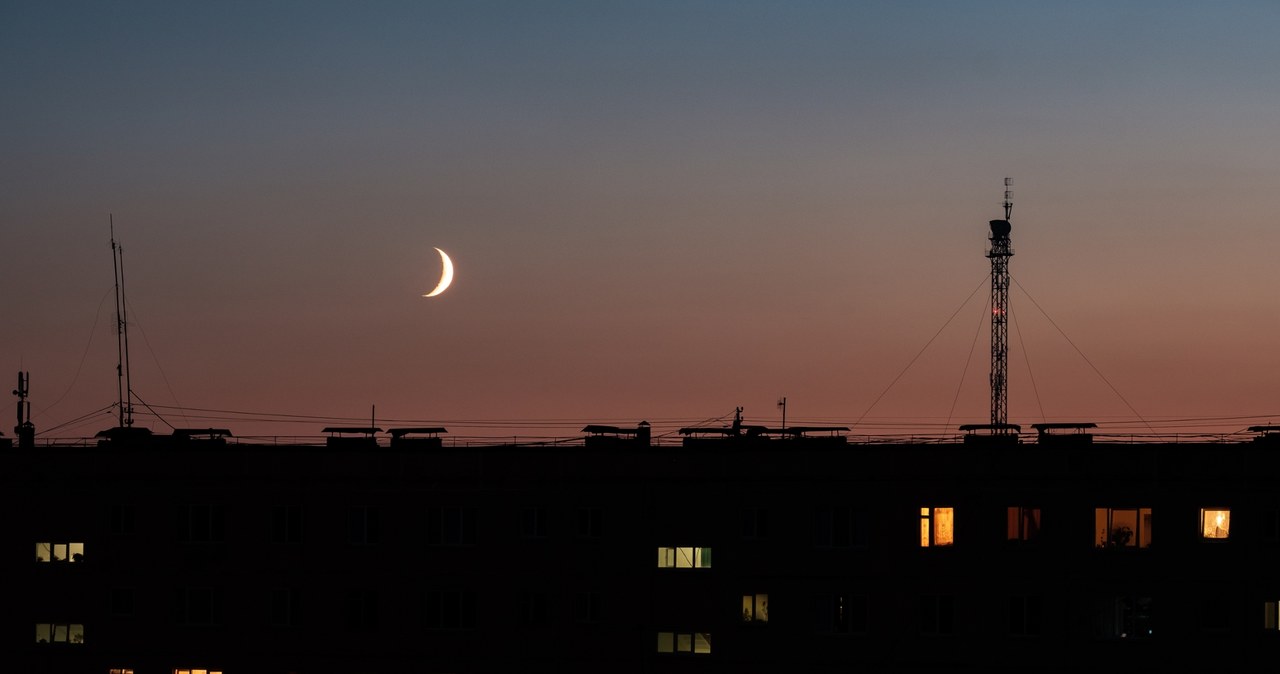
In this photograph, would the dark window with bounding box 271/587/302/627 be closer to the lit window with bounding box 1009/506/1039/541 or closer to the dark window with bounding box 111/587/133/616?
the dark window with bounding box 111/587/133/616

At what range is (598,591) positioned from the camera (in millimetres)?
83500

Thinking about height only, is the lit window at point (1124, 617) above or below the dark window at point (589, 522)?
below

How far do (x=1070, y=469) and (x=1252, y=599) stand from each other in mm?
10011

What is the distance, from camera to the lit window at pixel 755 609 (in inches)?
3231

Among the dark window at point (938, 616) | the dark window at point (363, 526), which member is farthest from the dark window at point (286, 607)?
the dark window at point (938, 616)

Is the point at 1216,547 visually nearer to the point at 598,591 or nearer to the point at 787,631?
the point at 787,631

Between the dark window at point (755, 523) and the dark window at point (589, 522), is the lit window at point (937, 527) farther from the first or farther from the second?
the dark window at point (589, 522)

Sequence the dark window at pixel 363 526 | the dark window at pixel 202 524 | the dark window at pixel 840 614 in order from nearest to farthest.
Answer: the dark window at pixel 840 614 < the dark window at pixel 363 526 < the dark window at pixel 202 524

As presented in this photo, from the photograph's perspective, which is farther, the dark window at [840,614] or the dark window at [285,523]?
the dark window at [285,523]

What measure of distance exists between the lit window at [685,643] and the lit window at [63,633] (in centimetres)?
3000

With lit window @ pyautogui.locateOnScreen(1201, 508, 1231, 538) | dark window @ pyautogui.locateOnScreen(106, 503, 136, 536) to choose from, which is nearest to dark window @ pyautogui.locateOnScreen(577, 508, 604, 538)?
dark window @ pyautogui.locateOnScreen(106, 503, 136, 536)

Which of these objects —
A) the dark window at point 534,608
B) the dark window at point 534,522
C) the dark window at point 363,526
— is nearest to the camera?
the dark window at point 534,608

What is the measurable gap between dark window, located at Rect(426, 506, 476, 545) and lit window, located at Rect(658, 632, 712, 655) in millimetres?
10888

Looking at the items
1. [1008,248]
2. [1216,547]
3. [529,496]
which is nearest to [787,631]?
[529,496]
